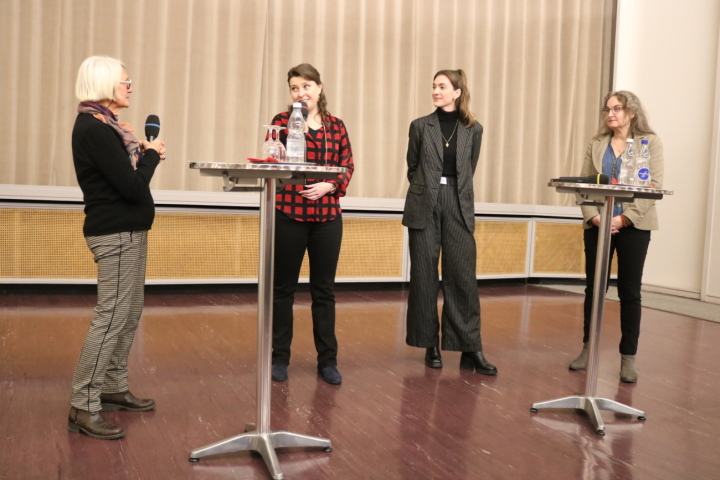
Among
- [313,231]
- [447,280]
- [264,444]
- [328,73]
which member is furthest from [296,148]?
[328,73]

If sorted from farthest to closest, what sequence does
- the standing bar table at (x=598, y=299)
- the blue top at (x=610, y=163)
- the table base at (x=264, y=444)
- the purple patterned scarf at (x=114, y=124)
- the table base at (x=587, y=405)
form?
the blue top at (x=610, y=163) → the table base at (x=587, y=405) → the standing bar table at (x=598, y=299) → the purple patterned scarf at (x=114, y=124) → the table base at (x=264, y=444)

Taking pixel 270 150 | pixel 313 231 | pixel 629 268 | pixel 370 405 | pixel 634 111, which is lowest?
pixel 370 405

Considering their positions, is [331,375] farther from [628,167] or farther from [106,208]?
[628,167]

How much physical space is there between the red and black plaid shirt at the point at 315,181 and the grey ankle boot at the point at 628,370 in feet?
5.31

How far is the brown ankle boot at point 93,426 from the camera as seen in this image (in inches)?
95.3

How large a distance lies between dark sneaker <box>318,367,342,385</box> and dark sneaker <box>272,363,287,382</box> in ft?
0.59

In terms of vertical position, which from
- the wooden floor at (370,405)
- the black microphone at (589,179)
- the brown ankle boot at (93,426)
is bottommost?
the wooden floor at (370,405)

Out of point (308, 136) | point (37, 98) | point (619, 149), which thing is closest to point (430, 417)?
point (308, 136)

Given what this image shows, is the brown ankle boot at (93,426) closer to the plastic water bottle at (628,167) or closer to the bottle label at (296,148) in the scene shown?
the bottle label at (296,148)

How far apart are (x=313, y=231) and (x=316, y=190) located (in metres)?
0.31

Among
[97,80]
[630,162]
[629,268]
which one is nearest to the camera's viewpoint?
[97,80]

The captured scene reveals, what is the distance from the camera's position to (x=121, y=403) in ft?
9.03

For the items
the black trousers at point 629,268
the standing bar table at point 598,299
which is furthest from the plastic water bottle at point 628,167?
the black trousers at point 629,268

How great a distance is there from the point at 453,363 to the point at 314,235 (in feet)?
3.64
